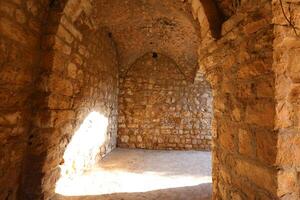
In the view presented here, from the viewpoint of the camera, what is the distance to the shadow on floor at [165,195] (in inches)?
92.7

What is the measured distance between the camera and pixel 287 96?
1130 millimetres

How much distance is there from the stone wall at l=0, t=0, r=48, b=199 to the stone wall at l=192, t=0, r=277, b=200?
153 cm

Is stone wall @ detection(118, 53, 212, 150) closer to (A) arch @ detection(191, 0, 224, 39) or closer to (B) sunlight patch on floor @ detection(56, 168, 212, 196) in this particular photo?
(B) sunlight patch on floor @ detection(56, 168, 212, 196)

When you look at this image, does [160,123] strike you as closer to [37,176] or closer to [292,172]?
[37,176]

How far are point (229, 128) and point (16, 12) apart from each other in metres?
1.90

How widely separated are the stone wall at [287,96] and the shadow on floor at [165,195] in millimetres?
1502

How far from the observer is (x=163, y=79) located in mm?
5742

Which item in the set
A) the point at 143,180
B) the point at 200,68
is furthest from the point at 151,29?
A: the point at 143,180

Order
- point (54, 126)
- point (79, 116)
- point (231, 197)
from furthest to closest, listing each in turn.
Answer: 1. point (79, 116)
2. point (54, 126)
3. point (231, 197)

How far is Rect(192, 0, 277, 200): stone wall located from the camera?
116cm

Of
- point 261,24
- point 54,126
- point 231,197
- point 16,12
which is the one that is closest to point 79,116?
point 54,126

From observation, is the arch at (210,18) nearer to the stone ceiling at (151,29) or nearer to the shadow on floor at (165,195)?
the stone ceiling at (151,29)

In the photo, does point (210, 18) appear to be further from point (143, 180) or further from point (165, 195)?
point (143, 180)

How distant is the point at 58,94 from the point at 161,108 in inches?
144
